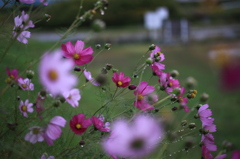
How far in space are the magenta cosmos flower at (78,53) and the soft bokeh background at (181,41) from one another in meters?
0.04

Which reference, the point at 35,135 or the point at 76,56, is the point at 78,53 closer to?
the point at 76,56

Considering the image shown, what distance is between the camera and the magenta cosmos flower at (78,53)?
490mm

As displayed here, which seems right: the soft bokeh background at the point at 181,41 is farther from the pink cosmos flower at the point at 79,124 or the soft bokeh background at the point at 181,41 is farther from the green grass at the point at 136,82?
the pink cosmos flower at the point at 79,124

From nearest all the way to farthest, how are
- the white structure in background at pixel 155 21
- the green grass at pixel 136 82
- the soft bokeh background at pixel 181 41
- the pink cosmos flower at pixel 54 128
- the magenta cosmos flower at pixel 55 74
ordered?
the magenta cosmos flower at pixel 55 74 < the pink cosmos flower at pixel 54 128 < the green grass at pixel 136 82 < the soft bokeh background at pixel 181 41 < the white structure in background at pixel 155 21

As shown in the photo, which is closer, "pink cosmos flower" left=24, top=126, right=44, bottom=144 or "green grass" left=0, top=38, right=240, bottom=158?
"pink cosmos flower" left=24, top=126, right=44, bottom=144

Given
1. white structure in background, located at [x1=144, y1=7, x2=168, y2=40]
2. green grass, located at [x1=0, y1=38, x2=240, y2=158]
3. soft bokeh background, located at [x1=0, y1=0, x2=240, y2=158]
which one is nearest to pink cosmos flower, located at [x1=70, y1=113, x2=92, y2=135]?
green grass, located at [x1=0, y1=38, x2=240, y2=158]

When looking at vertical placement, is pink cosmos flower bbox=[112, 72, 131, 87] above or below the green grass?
above

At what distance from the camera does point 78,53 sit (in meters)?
0.50

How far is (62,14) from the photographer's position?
7301 millimetres

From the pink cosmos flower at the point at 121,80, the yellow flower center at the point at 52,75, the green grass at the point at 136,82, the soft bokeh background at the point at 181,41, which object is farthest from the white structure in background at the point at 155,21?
the yellow flower center at the point at 52,75

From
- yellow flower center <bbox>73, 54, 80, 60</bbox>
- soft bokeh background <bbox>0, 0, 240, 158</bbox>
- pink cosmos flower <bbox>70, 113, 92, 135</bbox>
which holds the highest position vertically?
yellow flower center <bbox>73, 54, 80, 60</bbox>

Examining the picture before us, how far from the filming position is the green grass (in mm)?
574

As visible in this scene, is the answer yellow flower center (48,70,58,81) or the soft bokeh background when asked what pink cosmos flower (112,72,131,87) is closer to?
the soft bokeh background

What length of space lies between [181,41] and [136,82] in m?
4.86
